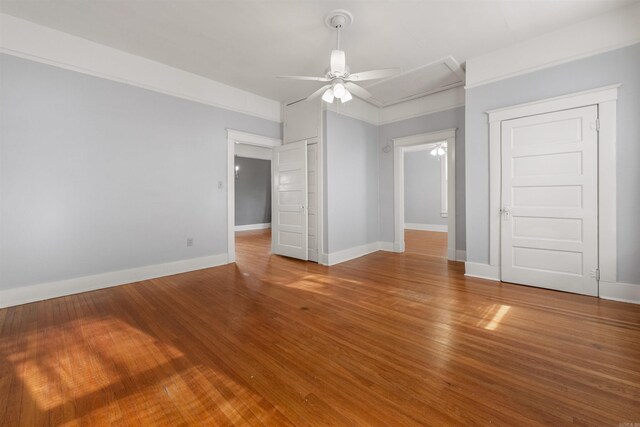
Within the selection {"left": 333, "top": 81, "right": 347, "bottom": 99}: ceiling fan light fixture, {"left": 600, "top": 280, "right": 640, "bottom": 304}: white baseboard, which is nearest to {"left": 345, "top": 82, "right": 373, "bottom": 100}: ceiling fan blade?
{"left": 333, "top": 81, "right": 347, "bottom": 99}: ceiling fan light fixture

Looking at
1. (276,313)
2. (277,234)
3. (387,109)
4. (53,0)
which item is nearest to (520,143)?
(387,109)

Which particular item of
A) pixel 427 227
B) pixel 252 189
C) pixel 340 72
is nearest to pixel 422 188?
pixel 427 227

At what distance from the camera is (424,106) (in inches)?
211

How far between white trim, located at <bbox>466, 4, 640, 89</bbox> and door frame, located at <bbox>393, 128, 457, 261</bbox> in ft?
4.47

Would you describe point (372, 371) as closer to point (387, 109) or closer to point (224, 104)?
point (224, 104)

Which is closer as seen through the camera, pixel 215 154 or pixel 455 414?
pixel 455 414

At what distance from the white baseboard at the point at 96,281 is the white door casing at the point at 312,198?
1.69 metres

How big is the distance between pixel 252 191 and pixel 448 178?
7.20m

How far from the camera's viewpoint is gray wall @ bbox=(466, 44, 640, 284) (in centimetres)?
290

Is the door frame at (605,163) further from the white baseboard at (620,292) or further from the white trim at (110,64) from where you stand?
the white trim at (110,64)

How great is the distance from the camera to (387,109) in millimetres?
5875

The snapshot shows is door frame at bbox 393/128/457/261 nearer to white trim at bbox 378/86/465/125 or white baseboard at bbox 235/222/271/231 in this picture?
white trim at bbox 378/86/465/125

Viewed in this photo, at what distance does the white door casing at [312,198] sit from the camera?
5.02m

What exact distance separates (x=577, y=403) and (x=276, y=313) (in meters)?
2.21
